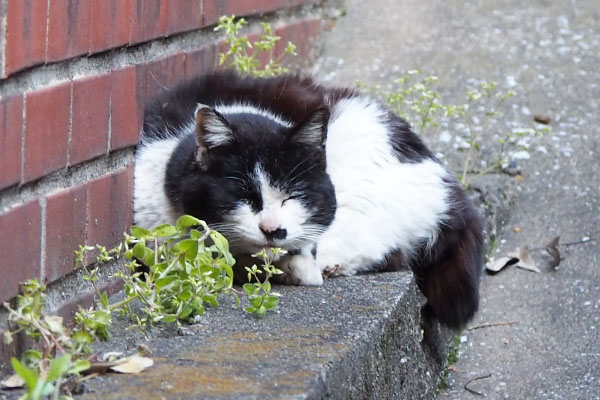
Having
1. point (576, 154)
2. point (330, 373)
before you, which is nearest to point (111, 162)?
point (330, 373)

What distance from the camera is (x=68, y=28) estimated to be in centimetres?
173

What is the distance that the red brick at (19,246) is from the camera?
5.20 feet

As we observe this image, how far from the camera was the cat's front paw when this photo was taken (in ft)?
7.34

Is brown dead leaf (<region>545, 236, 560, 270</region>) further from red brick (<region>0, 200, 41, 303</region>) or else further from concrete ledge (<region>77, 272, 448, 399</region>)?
red brick (<region>0, 200, 41, 303</region>)

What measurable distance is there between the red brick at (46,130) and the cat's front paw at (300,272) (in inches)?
25.9

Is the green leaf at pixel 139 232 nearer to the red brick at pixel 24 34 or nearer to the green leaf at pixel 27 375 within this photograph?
the red brick at pixel 24 34

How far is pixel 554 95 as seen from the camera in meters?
3.84

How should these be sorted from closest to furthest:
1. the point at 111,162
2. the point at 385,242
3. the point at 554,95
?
the point at 111,162, the point at 385,242, the point at 554,95

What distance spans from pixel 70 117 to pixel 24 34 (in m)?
0.26

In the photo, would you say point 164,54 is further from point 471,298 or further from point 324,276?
point 471,298

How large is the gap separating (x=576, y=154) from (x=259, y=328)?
208cm

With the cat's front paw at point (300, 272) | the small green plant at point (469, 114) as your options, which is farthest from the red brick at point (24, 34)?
the small green plant at point (469, 114)

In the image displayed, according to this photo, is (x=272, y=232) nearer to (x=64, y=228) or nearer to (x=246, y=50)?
(x=64, y=228)

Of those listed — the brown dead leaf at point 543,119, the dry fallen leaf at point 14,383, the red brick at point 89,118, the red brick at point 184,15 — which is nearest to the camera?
the dry fallen leaf at point 14,383
